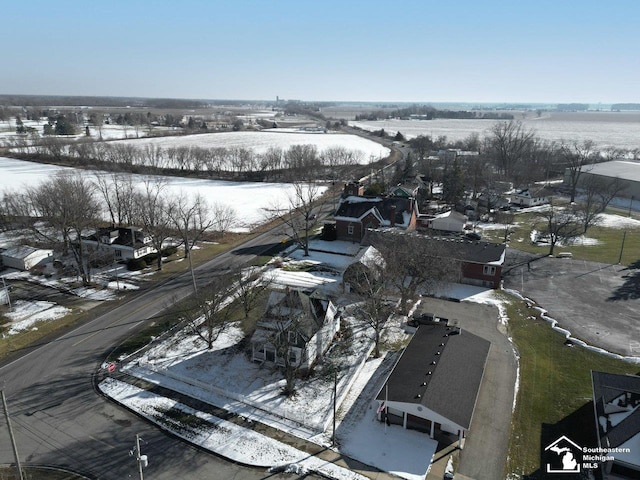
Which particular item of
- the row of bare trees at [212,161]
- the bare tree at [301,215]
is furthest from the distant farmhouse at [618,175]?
the bare tree at [301,215]

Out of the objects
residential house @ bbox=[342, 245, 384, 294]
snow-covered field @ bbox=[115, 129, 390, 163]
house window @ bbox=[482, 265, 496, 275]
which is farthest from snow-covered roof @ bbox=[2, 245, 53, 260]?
snow-covered field @ bbox=[115, 129, 390, 163]

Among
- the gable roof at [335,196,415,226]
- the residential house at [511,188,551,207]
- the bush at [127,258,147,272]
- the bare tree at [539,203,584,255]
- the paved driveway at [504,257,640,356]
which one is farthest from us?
the residential house at [511,188,551,207]

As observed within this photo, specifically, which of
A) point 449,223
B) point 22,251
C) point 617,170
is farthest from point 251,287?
point 617,170

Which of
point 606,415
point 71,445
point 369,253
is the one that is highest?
point 369,253

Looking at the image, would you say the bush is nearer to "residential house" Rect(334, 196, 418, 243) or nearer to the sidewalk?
the sidewalk

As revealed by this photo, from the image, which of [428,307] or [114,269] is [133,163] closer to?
[114,269]

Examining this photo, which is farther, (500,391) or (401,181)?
(401,181)

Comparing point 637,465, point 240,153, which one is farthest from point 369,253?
point 240,153
